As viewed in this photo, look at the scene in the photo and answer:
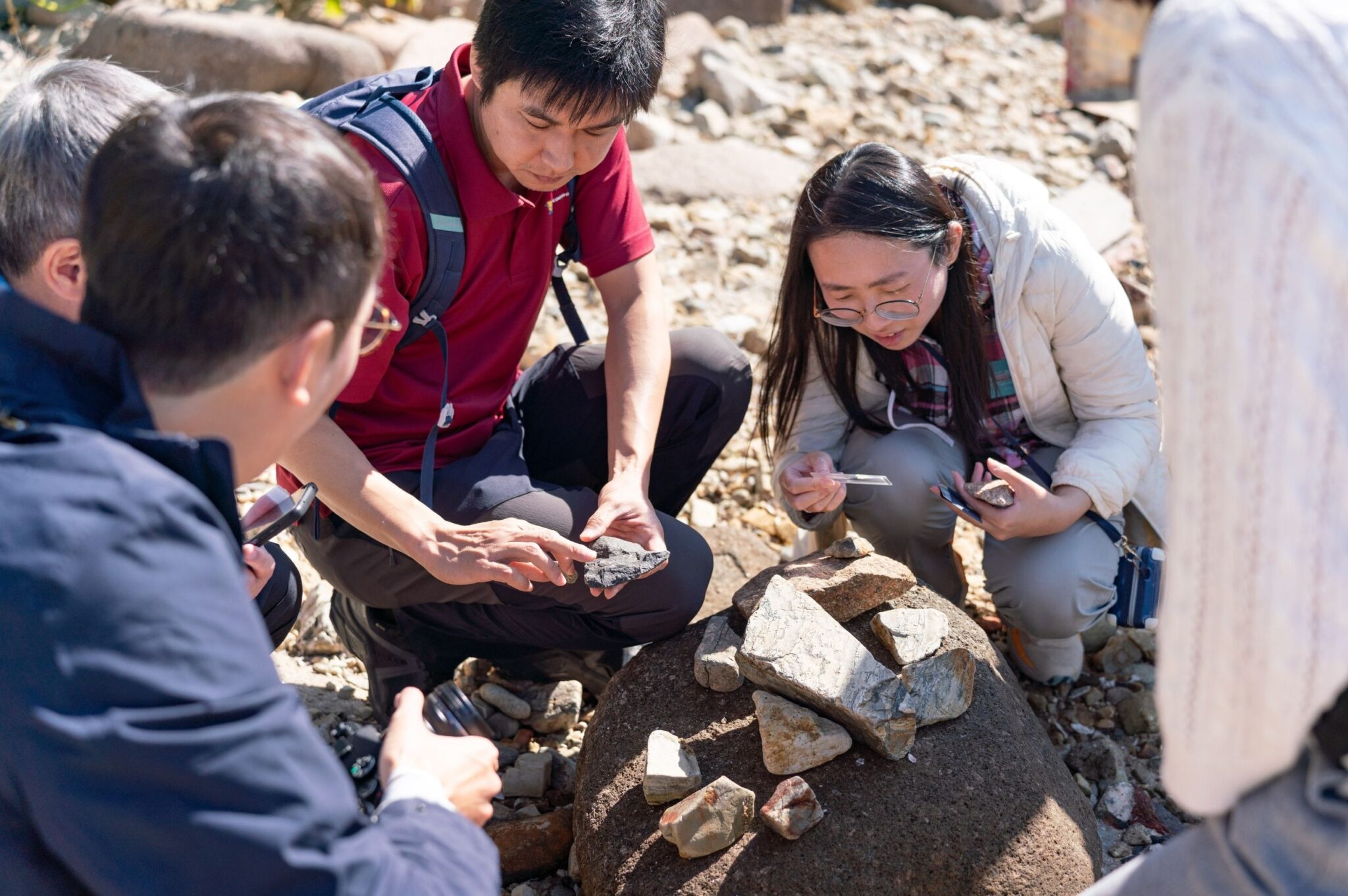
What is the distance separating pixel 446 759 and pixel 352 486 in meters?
1.01

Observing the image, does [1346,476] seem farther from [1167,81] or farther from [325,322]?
[325,322]

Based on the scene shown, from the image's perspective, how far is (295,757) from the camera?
1.41 metres

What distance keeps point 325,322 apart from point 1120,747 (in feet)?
8.44

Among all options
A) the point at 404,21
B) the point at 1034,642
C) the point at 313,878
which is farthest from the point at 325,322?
the point at 404,21

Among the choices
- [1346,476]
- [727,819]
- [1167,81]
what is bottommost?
[727,819]

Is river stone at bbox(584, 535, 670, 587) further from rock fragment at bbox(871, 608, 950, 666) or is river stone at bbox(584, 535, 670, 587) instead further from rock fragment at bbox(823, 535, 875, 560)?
rock fragment at bbox(871, 608, 950, 666)

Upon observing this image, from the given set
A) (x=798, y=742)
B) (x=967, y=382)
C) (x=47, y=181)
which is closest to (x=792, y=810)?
(x=798, y=742)

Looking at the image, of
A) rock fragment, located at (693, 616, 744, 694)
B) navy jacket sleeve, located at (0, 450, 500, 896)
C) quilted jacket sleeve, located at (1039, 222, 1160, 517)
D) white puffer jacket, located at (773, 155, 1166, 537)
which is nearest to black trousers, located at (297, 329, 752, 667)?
rock fragment, located at (693, 616, 744, 694)

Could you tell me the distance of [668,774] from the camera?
241 centimetres

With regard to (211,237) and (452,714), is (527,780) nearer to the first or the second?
(452,714)

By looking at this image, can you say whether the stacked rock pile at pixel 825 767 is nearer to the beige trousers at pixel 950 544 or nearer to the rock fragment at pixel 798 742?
the rock fragment at pixel 798 742

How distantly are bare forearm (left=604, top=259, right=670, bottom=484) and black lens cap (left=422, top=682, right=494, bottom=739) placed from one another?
880 mm

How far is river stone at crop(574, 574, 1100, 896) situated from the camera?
229 cm

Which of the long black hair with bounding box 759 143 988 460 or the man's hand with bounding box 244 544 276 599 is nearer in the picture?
the man's hand with bounding box 244 544 276 599
